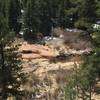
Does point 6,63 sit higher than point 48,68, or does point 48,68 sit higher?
point 6,63

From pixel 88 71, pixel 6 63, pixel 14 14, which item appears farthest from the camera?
pixel 14 14

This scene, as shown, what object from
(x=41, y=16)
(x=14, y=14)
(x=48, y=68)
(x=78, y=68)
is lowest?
(x=48, y=68)

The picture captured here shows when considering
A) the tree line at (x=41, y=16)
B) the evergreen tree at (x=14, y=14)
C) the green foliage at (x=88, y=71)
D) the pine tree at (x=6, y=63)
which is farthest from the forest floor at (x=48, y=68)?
the evergreen tree at (x=14, y=14)

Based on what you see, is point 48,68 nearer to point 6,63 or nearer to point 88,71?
point 6,63

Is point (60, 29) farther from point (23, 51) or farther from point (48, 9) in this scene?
point (23, 51)

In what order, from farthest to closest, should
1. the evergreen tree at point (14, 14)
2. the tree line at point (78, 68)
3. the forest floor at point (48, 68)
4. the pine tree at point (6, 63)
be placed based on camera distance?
the evergreen tree at point (14, 14)
the forest floor at point (48, 68)
the pine tree at point (6, 63)
the tree line at point (78, 68)

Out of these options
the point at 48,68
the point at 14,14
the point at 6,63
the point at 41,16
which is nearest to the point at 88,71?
the point at 6,63

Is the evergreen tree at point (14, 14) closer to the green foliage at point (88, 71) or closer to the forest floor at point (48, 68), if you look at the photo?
the forest floor at point (48, 68)

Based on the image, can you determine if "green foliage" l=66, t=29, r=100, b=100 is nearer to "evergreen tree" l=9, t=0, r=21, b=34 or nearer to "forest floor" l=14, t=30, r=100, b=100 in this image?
"forest floor" l=14, t=30, r=100, b=100

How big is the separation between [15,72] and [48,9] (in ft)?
154

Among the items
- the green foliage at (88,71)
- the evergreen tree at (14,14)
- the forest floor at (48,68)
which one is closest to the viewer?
the green foliage at (88,71)

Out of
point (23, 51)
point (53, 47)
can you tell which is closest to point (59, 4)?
point (53, 47)

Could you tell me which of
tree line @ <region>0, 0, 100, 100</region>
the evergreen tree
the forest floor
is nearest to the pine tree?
tree line @ <region>0, 0, 100, 100</region>

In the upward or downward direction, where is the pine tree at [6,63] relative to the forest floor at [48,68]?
upward
